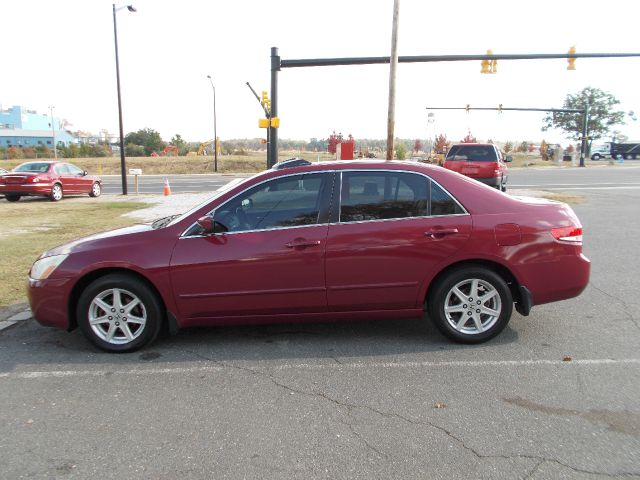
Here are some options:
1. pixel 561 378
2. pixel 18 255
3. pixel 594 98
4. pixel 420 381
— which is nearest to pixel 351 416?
pixel 420 381

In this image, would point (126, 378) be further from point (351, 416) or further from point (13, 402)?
point (351, 416)

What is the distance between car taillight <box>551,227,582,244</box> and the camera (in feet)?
14.2

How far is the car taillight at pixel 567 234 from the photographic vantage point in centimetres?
433

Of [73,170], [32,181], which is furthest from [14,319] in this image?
[73,170]

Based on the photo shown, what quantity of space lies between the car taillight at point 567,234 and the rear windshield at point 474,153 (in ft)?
42.4

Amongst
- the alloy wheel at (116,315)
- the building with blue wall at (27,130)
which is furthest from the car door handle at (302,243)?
the building with blue wall at (27,130)

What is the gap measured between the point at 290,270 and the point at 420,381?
1.37m

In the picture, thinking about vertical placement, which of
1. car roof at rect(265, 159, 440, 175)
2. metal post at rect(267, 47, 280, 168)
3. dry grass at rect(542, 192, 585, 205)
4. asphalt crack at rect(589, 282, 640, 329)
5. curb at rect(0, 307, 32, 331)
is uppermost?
metal post at rect(267, 47, 280, 168)

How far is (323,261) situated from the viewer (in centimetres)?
418

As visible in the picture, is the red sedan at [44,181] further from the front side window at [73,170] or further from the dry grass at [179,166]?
the dry grass at [179,166]

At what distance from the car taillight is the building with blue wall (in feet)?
366

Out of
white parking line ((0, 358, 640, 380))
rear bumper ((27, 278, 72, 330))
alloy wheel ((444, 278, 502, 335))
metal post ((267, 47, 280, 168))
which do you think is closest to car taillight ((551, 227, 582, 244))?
alloy wheel ((444, 278, 502, 335))

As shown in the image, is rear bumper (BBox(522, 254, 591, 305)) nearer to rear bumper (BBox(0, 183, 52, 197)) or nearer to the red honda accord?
the red honda accord

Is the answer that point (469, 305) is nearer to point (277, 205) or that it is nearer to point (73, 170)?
point (277, 205)
